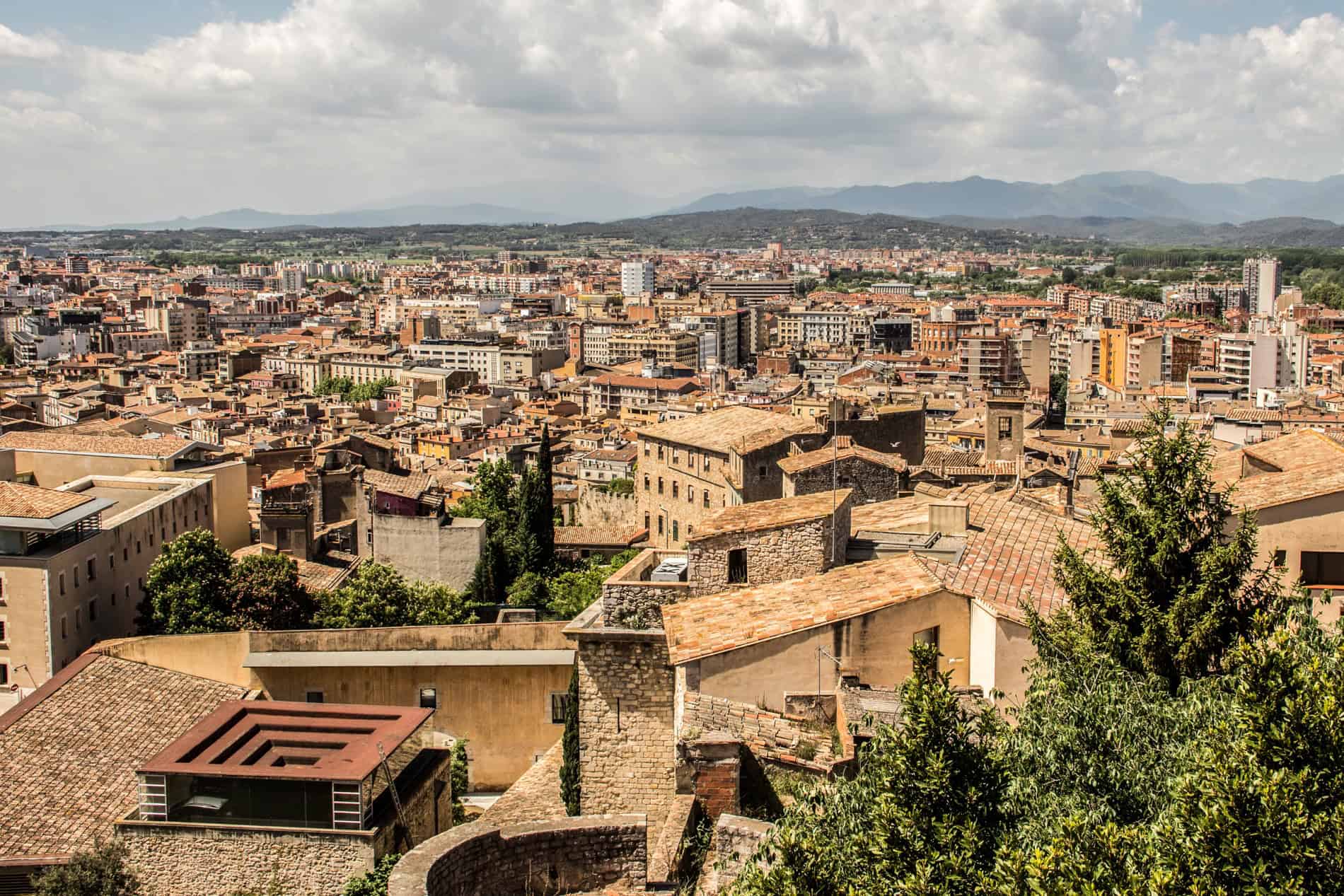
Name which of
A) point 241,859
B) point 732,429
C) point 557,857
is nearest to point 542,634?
point 241,859

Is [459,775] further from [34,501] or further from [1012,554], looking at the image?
[34,501]

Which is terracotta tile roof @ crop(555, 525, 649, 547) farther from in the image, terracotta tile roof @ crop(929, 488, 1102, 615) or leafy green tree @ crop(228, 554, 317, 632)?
terracotta tile roof @ crop(929, 488, 1102, 615)

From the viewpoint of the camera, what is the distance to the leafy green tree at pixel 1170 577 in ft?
31.7

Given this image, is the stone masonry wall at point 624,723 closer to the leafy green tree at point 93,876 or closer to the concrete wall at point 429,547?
the leafy green tree at point 93,876

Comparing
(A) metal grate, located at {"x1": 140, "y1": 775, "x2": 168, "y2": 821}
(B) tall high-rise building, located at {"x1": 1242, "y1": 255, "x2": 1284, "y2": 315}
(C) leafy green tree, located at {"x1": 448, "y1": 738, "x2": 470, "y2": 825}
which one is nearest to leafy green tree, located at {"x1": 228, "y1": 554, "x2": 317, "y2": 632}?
(C) leafy green tree, located at {"x1": 448, "y1": 738, "x2": 470, "y2": 825}

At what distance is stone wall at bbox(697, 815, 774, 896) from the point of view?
8633 millimetres

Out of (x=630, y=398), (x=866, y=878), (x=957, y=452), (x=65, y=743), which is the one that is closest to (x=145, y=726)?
(x=65, y=743)

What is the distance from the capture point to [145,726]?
18.4 metres

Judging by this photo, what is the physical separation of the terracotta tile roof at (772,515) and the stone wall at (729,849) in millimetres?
4759

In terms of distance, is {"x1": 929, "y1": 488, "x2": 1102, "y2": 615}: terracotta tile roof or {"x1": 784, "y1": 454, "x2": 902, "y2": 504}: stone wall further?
{"x1": 784, "y1": 454, "x2": 902, "y2": 504}: stone wall

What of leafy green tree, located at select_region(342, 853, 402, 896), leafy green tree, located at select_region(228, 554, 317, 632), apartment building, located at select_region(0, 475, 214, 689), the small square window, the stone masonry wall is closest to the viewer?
the stone masonry wall

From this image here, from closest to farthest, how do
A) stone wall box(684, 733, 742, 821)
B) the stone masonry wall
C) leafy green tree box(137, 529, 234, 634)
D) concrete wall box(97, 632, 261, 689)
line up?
1. stone wall box(684, 733, 742, 821)
2. the stone masonry wall
3. concrete wall box(97, 632, 261, 689)
4. leafy green tree box(137, 529, 234, 634)

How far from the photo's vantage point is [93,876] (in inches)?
543

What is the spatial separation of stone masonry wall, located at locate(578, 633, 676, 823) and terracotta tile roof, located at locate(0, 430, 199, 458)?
25.2 metres
